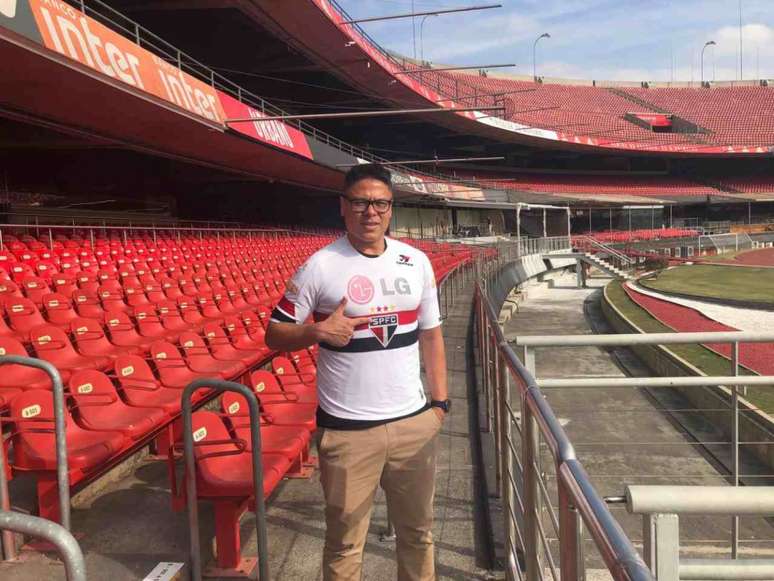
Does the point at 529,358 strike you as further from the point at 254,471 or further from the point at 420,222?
the point at 420,222

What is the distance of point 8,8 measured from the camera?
6.70m

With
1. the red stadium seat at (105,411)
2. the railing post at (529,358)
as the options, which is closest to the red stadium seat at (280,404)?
the red stadium seat at (105,411)

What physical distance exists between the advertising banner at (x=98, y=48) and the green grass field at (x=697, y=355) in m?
7.90

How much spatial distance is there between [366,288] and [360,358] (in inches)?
9.5

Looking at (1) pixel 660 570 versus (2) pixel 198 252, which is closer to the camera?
(1) pixel 660 570

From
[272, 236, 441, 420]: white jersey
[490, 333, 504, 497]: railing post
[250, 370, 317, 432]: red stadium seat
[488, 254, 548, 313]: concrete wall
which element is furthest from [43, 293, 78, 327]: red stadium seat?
[488, 254, 548, 313]: concrete wall

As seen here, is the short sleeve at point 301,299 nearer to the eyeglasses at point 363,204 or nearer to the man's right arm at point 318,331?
the man's right arm at point 318,331

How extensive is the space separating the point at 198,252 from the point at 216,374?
833 centimetres

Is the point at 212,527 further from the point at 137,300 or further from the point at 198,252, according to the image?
the point at 198,252

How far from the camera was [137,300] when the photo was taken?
727 centimetres

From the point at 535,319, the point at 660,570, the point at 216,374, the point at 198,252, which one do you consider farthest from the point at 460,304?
the point at 660,570

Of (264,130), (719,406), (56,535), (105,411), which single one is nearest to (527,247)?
(264,130)

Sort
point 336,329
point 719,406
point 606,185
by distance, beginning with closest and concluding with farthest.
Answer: point 336,329 → point 719,406 → point 606,185

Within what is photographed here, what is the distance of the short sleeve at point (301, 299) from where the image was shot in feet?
6.89
